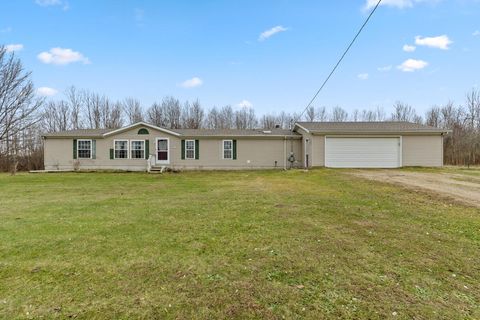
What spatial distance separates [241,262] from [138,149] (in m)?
A: 17.3

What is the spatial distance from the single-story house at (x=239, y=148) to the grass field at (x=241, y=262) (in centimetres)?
1167

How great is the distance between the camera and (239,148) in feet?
64.5

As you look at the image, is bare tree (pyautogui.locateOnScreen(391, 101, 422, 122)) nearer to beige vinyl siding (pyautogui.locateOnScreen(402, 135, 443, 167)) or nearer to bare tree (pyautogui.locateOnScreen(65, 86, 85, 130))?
beige vinyl siding (pyautogui.locateOnScreen(402, 135, 443, 167))

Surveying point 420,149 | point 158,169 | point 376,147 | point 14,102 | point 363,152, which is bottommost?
point 158,169

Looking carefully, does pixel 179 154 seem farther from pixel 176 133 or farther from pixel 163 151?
pixel 176 133

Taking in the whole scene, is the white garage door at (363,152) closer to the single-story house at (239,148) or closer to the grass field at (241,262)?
the single-story house at (239,148)

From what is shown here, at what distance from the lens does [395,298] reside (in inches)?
104

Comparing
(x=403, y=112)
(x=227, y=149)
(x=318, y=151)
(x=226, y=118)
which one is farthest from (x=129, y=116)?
(x=403, y=112)

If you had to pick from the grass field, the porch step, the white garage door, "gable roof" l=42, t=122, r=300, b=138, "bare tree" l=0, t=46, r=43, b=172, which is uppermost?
"bare tree" l=0, t=46, r=43, b=172

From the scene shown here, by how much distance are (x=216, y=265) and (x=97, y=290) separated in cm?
130

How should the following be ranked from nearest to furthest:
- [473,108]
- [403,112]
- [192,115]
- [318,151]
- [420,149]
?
[318,151] → [420,149] → [473,108] → [403,112] → [192,115]

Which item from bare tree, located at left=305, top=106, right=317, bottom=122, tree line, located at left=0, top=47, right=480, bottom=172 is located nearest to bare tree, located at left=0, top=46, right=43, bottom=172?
tree line, located at left=0, top=47, right=480, bottom=172

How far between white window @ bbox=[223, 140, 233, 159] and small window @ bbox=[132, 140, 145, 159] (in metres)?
5.52

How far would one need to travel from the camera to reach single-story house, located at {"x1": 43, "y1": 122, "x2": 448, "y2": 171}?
17.9 m
